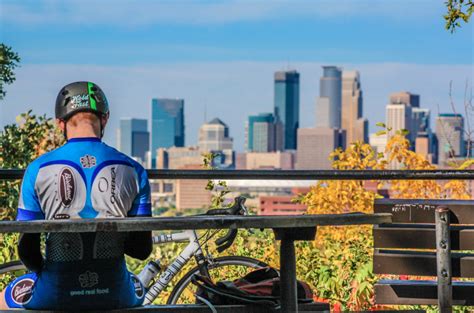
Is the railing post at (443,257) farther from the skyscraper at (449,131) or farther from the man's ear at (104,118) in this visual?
the skyscraper at (449,131)

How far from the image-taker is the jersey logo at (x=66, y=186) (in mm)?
4004

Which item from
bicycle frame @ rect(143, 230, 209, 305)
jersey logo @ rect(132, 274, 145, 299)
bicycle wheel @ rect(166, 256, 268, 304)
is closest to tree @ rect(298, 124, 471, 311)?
bicycle wheel @ rect(166, 256, 268, 304)

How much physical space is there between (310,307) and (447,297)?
1.09m

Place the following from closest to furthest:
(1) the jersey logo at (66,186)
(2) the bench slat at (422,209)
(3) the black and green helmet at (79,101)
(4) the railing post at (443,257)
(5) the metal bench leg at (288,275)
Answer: (1) the jersey logo at (66,186), (3) the black and green helmet at (79,101), (5) the metal bench leg at (288,275), (4) the railing post at (443,257), (2) the bench slat at (422,209)

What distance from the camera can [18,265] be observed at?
→ 18.3 feet

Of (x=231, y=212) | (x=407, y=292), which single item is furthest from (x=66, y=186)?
(x=407, y=292)

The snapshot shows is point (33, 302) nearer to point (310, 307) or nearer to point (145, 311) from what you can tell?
point (145, 311)

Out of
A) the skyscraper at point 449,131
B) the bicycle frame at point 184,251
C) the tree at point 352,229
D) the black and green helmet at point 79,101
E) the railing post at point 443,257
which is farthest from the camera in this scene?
the skyscraper at point 449,131

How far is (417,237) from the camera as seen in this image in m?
5.53

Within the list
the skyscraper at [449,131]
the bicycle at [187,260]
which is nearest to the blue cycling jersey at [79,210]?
the bicycle at [187,260]

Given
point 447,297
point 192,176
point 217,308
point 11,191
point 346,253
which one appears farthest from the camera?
point 11,191

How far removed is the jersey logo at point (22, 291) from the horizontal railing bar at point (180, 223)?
15.7 inches

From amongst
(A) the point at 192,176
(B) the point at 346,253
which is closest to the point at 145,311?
(A) the point at 192,176

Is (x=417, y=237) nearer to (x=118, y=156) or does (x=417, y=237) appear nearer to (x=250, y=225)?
(x=250, y=225)
